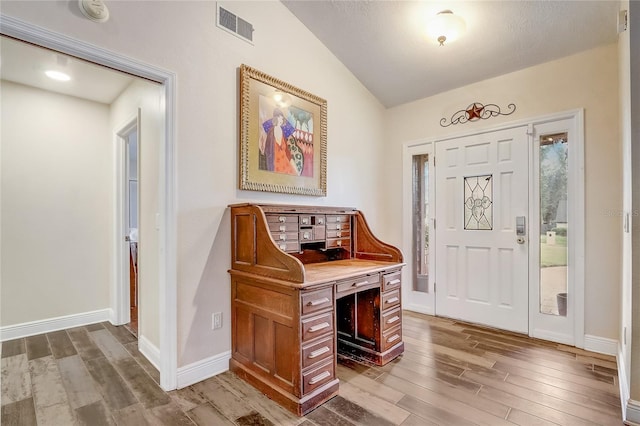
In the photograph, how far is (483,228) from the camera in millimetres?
3303

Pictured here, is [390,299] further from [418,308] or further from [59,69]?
[59,69]

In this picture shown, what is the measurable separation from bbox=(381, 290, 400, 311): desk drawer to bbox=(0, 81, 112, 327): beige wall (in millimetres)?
3080

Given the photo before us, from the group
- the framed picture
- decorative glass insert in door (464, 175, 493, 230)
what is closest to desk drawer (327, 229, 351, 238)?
the framed picture

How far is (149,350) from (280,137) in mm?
2026

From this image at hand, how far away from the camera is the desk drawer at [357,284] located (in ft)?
7.01

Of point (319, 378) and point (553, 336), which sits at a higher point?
point (319, 378)

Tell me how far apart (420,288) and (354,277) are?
189 cm

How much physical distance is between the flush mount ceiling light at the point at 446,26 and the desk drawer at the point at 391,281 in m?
1.93

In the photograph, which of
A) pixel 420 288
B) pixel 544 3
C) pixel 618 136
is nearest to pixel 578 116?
pixel 618 136

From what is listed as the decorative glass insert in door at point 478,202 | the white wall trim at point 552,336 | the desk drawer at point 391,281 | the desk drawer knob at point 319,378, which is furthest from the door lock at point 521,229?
the desk drawer knob at point 319,378

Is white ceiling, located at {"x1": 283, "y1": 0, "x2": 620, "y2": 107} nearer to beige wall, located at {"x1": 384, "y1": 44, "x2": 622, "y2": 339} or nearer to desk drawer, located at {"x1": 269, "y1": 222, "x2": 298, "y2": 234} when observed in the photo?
beige wall, located at {"x1": 384, "y1": 44, "x2": 622, "y2": 339}

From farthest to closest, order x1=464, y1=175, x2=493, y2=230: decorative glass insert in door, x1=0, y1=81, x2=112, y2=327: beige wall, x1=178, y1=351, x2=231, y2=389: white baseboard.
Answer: x1=464, y1=175, x2=493, y2=230: decorative glass insert in door, x1=0, y1=81, x2=112, y2=327: beige wall, x1=178, y1=351, x2=231, y2=389: white baseboard

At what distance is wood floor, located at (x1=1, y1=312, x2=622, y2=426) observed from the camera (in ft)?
5.87

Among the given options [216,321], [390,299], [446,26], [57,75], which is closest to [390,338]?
[390,299]
